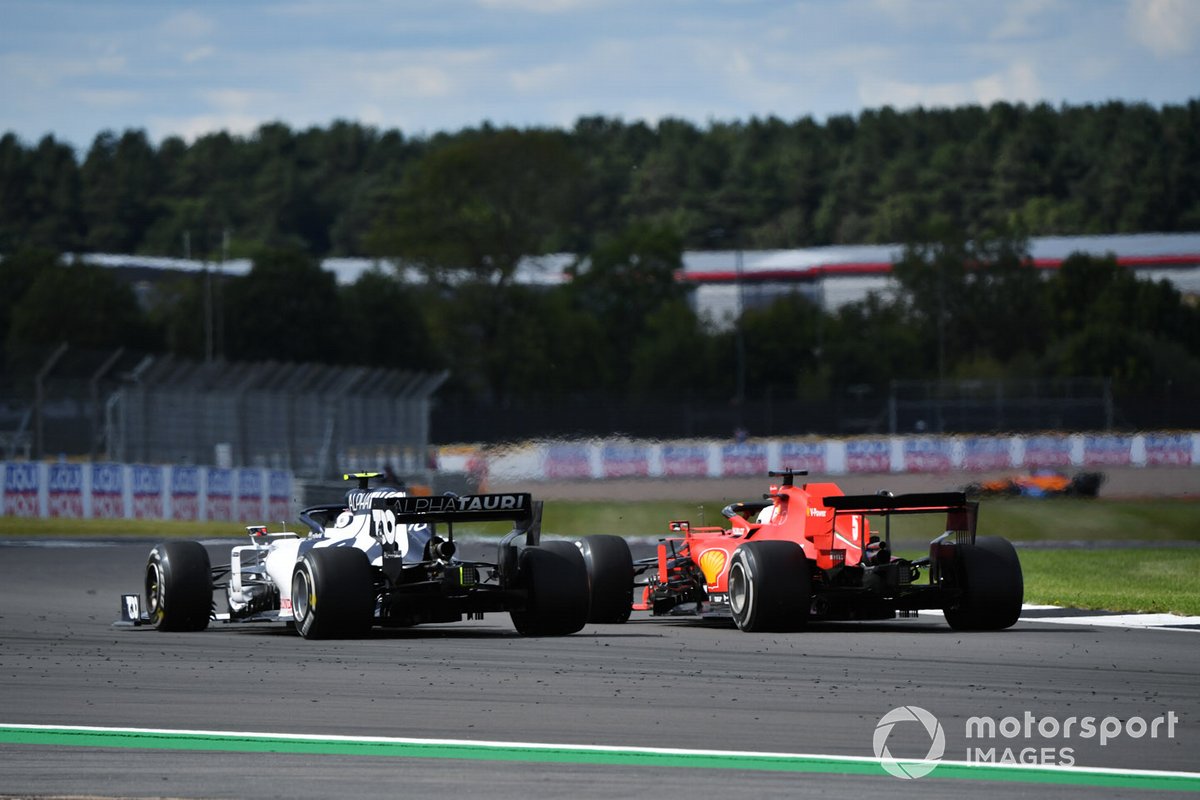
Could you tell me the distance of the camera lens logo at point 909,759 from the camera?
8184 mm

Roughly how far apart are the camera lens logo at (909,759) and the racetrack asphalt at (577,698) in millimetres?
60

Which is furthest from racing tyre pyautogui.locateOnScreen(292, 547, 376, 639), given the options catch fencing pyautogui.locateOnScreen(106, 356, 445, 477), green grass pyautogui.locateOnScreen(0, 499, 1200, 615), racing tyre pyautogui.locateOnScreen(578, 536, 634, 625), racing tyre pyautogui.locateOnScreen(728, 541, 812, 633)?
catch fencing pyautogui.locateOnScreen(106, 356, 445, 477)

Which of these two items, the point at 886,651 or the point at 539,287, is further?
the point at 539,287

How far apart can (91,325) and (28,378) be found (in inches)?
1920

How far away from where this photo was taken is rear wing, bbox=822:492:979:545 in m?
15.0

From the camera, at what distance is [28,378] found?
35156mm

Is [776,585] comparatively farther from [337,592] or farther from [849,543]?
[337,592]

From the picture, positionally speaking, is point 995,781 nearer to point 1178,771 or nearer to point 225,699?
point 1178,771

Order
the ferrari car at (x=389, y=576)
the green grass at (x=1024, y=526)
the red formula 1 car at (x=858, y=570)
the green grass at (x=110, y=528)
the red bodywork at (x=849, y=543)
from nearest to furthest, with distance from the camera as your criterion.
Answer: the ferrari car at (x=389, y=576) → the red formula 1 car at (x=858, y=570) → the red bodywork at (x=849, y=543) → the green grass at (x=1024, y=526) → the green grass at (x=110, y=528)

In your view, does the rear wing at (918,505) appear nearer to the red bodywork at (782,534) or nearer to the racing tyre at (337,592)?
the red bodywork at (782,534)

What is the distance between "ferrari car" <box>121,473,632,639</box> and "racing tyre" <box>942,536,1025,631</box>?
122 inches

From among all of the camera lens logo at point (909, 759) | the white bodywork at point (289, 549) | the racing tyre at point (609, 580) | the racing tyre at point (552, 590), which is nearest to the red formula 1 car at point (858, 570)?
the racing tyre at point (609, 580)

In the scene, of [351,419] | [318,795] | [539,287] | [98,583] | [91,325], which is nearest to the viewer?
[318,795]

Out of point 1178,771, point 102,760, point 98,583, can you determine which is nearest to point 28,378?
point 98,583
